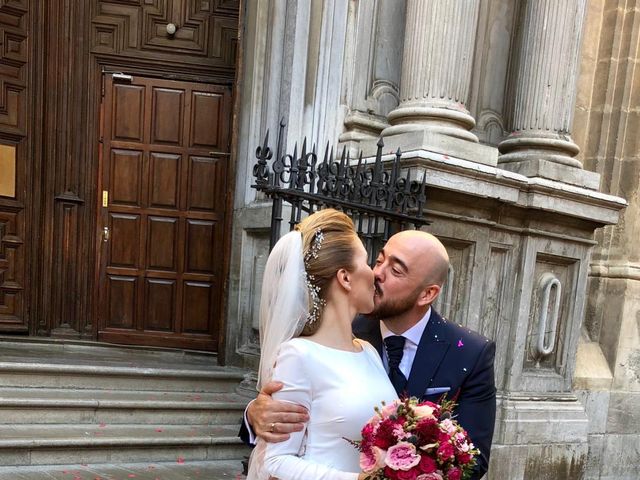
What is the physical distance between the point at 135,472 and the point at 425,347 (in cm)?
311

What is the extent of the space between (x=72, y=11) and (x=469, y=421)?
6.51m

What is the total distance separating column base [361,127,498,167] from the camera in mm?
4863

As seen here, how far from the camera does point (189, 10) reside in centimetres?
684

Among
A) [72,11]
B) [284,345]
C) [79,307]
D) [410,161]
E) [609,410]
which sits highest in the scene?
[72,11]

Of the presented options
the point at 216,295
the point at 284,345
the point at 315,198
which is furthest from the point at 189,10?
the point at 284,345

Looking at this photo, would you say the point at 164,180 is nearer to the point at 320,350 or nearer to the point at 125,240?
the point at 125,240

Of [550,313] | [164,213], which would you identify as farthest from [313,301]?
[164,213]

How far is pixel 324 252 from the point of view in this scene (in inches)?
76.1

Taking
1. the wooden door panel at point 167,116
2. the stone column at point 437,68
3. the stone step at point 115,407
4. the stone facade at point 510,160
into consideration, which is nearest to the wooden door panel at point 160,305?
the stone facade at point 510,160

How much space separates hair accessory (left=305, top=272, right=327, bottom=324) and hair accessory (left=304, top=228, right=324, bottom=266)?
0.19 ft

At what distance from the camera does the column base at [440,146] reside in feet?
16.0

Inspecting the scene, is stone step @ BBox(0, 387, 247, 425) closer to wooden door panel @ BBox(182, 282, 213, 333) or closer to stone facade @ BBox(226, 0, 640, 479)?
stone facade @ BBox(226, 0, 640, 479)

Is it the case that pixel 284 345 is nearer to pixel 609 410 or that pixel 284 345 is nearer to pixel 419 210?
pixel 419 210

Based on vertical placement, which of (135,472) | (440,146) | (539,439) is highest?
(440,146)
